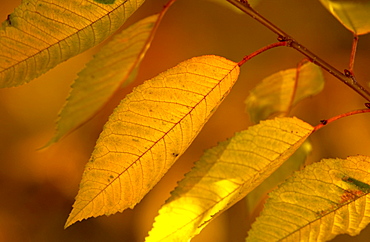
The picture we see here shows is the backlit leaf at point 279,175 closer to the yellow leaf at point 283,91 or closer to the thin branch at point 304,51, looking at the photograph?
the yellow leaf at point 283,91

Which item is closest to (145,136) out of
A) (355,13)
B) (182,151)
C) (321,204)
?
(182,151)

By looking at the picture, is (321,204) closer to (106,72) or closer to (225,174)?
(225,174)

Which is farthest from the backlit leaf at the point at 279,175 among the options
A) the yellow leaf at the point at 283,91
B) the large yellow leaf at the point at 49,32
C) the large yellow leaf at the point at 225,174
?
the large yellow leaf at the point at 49,32

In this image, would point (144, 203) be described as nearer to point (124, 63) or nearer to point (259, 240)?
point (124, 63)

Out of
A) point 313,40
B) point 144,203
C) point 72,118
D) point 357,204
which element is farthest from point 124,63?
point 313,40

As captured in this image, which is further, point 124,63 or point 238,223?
point 238,223

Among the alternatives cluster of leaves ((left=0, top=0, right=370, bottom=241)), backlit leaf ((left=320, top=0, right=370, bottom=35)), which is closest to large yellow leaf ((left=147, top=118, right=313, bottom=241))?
cluster of leaves ((left=0, top=0, right=370, bottom=241))
